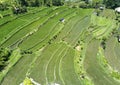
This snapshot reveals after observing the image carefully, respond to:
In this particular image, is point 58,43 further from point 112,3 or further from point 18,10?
point 112,3

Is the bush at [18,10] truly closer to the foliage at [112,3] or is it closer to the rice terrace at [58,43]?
the rice terrace at [58,43]

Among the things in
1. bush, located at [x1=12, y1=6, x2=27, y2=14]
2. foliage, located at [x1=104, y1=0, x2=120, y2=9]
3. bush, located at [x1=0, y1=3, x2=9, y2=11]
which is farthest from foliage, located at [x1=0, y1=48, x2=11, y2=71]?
foliage, located at [x1=104, y1=0, x2=120, y2=9]

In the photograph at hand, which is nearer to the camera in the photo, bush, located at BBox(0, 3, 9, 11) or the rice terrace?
the rice terrace

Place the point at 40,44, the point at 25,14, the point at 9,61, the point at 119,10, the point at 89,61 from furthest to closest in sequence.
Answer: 1. the point at 119,10
2. the point at 25,14
3. the point at 40,44
4. the point at 89,61
5. the point at 9,61

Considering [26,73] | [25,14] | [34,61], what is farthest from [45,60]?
[25,14]

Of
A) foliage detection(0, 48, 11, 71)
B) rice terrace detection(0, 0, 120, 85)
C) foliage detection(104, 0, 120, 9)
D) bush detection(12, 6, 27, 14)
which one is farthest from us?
foliage detection(104, 0, 120, 9)

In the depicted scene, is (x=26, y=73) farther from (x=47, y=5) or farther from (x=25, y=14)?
(x=47, y=5)

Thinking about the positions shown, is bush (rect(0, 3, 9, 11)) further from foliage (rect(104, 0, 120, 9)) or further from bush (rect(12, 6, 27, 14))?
foliage (rect(104, 0, 120, 9))

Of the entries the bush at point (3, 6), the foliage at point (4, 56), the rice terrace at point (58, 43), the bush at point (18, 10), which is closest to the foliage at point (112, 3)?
the rice terrace at point (58, 43)

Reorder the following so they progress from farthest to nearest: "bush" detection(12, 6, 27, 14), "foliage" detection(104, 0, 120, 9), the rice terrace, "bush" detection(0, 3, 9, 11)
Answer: "foliage" detection(104, 0, 120, 9), "bush" detection(0, 3, 9, 11), "bush" detection(12, 6, 27, 14), the rice terrace
